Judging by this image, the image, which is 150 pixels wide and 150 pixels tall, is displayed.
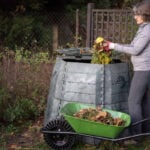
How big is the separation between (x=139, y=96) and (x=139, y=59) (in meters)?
0.44

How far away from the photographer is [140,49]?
17.8ft

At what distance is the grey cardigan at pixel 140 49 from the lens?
5.41m

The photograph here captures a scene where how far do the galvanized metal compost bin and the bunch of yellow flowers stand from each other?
11 cm

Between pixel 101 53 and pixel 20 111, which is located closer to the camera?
pixel 101 53

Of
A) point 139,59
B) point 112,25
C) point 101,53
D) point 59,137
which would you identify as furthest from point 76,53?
point 112,25

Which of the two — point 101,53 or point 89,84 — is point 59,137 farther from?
point 101,53

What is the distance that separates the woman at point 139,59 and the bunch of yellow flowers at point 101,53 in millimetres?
87

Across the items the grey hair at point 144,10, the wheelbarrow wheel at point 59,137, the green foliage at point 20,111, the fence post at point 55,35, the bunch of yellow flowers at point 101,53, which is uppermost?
the fence post at point 55,35

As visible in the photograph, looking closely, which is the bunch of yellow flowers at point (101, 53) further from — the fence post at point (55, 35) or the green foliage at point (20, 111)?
the fence post at point (55, 35)

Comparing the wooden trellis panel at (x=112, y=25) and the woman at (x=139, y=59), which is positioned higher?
the wooden trellis panel at (x=112, y=25)

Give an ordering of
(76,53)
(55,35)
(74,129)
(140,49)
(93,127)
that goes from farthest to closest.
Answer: (55,35), (76,53), (140,49), (74,129), (93,127)

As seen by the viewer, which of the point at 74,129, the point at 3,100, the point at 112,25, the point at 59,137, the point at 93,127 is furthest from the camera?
the point at 112,25

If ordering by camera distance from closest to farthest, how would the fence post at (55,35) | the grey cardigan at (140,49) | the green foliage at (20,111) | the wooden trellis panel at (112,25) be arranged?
the grey cardigan at (140,49), the green foliage at (20,111), the wooden trellis panel at (112,25), the fence post at (55,35)

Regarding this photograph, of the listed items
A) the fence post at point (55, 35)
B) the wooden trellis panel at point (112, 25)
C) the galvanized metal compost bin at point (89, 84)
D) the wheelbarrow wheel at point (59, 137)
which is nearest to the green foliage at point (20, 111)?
the galvanized metal compost bin at point (89, 84)
